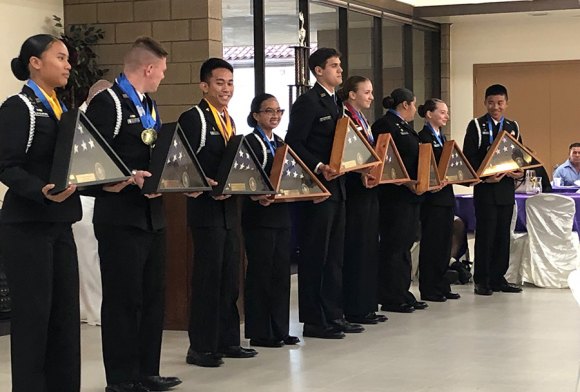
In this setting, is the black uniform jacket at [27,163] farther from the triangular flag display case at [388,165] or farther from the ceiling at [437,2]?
the ceiling at [437,2]

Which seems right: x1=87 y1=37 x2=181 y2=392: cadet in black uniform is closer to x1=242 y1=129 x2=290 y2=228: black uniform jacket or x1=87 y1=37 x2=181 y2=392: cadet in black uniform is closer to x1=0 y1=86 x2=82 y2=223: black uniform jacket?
x1=0 y1=86 x2=82 y2=223: black uniform jacket

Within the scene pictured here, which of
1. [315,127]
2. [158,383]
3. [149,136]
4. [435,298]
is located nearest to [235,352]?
[158,383]

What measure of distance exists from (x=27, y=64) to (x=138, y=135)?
713 millimetres

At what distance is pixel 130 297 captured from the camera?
489 cm

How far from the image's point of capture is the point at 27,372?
13.9 ft

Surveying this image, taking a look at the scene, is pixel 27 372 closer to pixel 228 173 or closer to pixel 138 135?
pixel 138 135

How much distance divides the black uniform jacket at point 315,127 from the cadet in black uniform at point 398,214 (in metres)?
1.00

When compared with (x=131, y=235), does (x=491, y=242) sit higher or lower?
lower

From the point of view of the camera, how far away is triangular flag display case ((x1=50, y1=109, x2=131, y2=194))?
406cm

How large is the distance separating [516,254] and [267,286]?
351 centimetres

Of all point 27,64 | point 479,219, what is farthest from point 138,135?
point 479,219

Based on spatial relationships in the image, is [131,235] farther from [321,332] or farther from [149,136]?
[321,332]

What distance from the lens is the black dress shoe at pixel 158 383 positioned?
200 inches

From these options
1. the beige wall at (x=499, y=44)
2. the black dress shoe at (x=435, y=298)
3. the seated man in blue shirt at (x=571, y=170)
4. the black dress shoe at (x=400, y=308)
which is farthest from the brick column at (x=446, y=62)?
the black dress shoe at (x=400, y=308)
